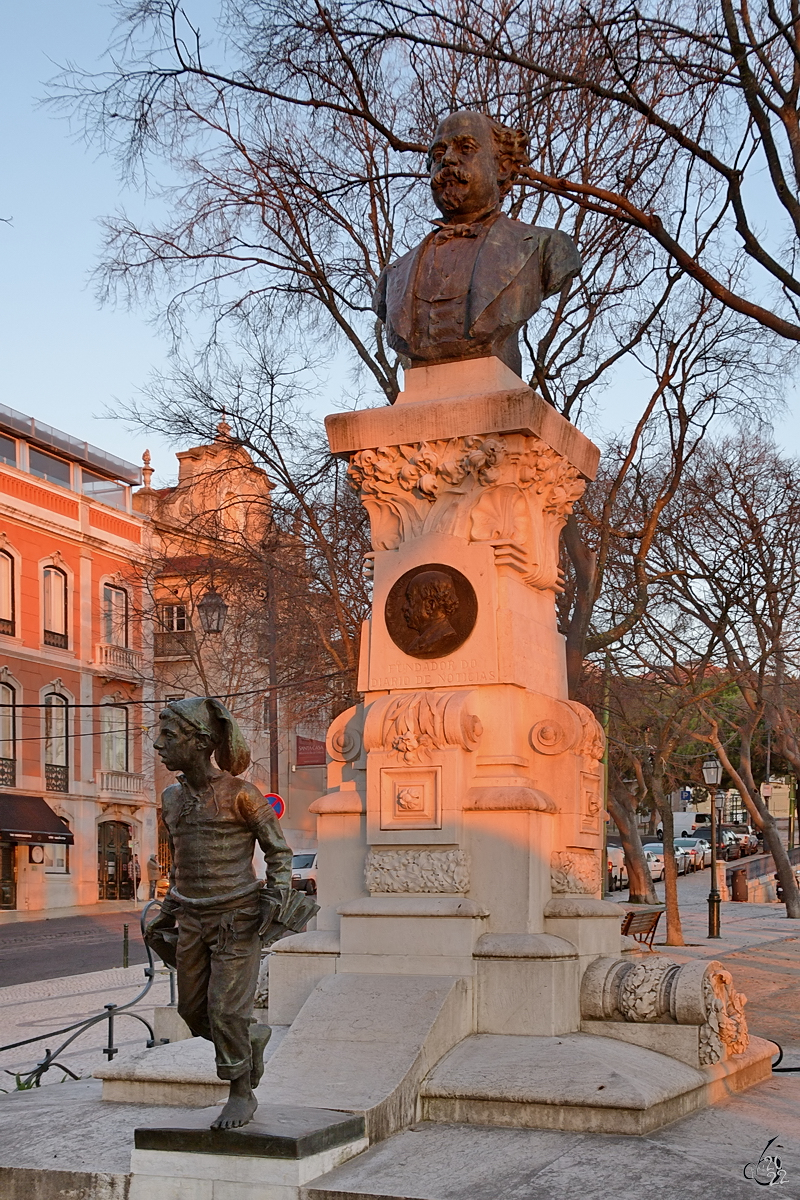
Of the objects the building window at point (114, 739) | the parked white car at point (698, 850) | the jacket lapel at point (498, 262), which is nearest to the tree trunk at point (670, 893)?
the jacket lapel at point (498, 262)

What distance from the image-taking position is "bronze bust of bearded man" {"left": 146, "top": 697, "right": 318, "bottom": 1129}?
234 inches

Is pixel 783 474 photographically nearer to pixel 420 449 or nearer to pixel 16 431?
pixel 420 449

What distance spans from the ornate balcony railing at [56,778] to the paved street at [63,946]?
541 cm

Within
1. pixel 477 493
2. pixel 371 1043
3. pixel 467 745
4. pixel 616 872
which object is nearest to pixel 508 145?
pixel 477 493

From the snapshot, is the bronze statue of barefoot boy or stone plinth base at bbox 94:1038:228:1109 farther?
stone plinth base at bbox 94:1038:228:1109

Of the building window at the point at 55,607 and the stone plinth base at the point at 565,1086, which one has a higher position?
the building window at the point at 55,607

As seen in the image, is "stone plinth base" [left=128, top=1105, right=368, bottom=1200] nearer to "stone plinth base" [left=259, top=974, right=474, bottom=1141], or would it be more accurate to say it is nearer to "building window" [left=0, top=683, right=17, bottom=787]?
"stone plinth base" [left=259, top=974, right=474, bottom=1141]

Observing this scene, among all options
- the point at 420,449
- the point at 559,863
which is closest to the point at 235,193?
the point at 420,449

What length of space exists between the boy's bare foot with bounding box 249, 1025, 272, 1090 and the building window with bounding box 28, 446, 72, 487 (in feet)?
129

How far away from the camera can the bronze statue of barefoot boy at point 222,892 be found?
593 centimetres

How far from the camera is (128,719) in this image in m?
47.3

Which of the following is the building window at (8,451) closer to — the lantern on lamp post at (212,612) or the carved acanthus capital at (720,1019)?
the lantern on lamp post at (212,612)

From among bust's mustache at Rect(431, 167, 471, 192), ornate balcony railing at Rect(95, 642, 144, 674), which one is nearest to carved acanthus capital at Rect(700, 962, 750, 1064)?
bust's mustache at Rect(431, 167, 471, 192)

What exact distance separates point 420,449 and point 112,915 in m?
32.1
